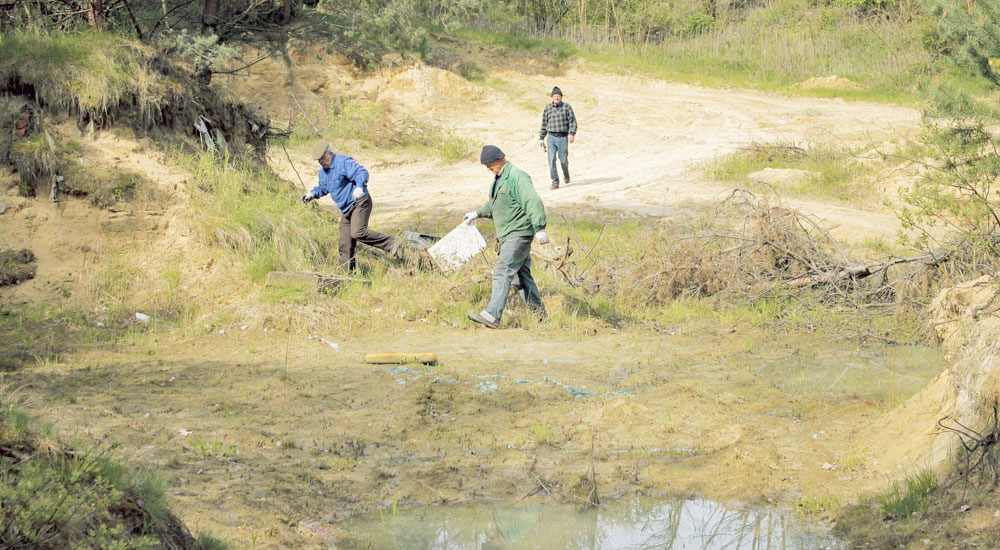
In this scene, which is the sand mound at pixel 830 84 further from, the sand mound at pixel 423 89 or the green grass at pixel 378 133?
the green grass at pixel 378 133

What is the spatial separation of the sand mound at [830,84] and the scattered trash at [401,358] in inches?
851

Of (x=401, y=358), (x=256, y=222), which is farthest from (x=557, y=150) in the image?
(x=401, y=358)

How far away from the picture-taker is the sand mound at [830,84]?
26.5 meters

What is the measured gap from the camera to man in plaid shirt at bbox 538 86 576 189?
678 inches

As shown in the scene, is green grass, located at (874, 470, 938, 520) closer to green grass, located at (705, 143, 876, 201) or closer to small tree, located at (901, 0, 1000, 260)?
small tree, located at (901, 0, 1000, 260)

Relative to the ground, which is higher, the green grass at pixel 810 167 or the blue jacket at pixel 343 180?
the blue jacket at pixel 343 180

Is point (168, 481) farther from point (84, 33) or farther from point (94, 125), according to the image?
point (84, 33)

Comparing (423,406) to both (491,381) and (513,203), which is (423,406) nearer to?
(491,381)

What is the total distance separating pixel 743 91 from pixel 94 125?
67.8 feet

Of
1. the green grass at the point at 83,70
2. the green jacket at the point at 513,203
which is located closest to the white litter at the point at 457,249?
the green jacket at the point at 513,203

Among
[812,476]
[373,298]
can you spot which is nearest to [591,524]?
[812,476]

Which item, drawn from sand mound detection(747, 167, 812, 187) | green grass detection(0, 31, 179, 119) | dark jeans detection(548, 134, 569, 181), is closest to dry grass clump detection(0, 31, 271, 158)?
green grass detection(0, 31, 179, 119)

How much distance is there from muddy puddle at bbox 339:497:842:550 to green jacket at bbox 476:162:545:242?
4148 mm

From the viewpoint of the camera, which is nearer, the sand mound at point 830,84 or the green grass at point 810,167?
the green grass at point 810,167
